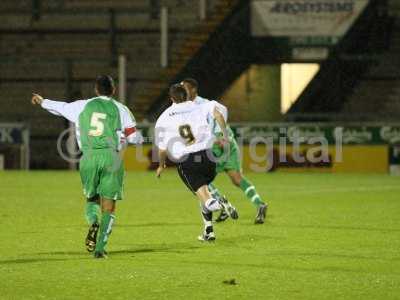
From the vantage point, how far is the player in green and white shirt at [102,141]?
37.9 ft

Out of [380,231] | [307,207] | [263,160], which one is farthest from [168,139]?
[263,160]

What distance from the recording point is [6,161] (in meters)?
32.8

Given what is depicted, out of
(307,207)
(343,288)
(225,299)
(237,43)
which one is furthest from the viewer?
(237,43)

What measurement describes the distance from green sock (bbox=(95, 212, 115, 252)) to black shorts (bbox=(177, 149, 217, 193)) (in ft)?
7.32

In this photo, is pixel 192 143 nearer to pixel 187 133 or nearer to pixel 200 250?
pixel 187 133

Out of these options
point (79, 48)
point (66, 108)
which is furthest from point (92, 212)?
point (79, 48)

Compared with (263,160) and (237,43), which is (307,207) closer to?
(263,160)

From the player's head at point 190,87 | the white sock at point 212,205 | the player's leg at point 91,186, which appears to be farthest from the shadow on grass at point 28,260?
the player's head at point 190,87

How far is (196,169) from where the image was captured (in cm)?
1356

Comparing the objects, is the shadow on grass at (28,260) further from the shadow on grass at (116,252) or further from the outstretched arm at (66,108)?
the outstretched arm at (66,108)

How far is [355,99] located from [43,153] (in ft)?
33.5

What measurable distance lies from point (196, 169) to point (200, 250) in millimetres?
1417

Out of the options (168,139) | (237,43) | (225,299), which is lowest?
(225,299)

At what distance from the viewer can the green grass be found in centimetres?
948
